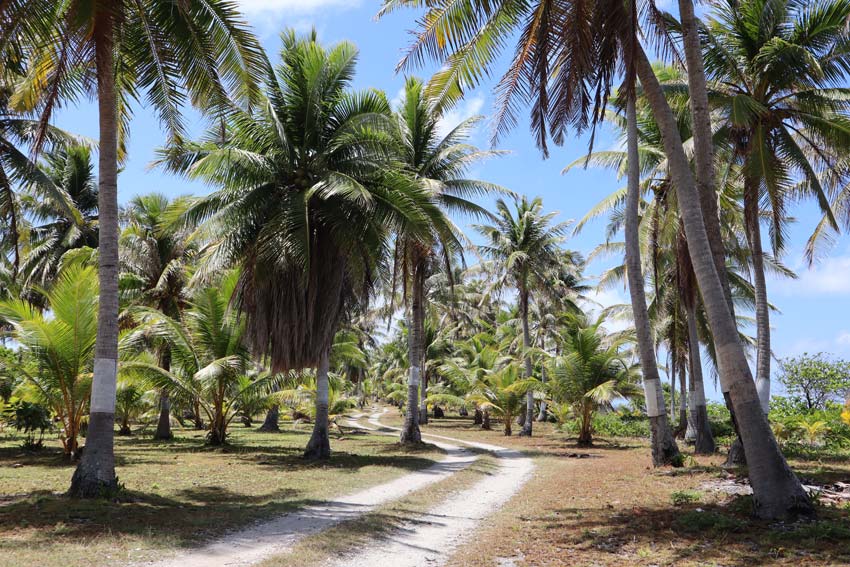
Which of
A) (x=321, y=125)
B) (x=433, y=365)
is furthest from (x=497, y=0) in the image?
(x=433, y=365)

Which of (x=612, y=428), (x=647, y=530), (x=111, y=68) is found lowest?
(x=612, y=428)

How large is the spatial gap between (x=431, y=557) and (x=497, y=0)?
8.34m

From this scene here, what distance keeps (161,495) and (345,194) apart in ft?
26.8

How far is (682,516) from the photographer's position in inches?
313

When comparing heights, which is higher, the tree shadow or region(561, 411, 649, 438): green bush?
the tree shadow

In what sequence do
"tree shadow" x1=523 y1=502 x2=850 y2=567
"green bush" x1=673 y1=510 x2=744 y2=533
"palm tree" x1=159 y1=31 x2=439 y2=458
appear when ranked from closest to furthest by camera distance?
"tree shadow" x1=523 y1=502 x2=850 y2=567 < "green bush" x1=673 y1=510 x2=744 y2=533 < "palm tree" x1=159 y1=31 x2=439 y2=458

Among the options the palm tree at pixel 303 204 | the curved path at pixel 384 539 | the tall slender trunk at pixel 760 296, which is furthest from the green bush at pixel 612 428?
the curved path at pixel 384 539

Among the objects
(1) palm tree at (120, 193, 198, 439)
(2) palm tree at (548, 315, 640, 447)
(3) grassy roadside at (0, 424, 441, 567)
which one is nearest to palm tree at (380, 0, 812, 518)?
(3) grassy roadside at (0, 424, 441, 567)

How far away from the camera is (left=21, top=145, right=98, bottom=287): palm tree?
27469 mm

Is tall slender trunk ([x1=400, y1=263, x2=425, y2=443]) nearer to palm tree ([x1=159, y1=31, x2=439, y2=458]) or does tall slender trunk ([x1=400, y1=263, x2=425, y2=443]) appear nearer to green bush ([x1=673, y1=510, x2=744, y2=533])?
palm tree ([x1=159, y1=31, x2=439, y2=458])

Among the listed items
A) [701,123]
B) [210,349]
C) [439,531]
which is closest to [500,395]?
[210,349]

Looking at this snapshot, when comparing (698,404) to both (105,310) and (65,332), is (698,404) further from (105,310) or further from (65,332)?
(65,332)

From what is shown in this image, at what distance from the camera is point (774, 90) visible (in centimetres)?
1414

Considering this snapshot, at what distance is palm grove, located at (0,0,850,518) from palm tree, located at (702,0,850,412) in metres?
0.06
